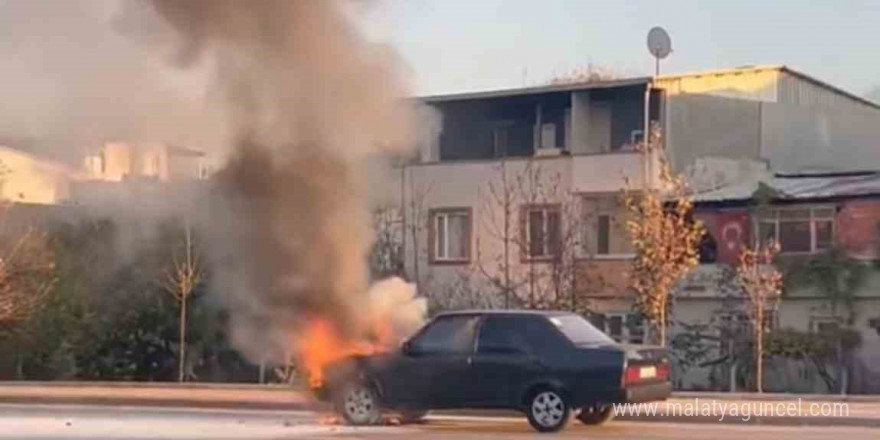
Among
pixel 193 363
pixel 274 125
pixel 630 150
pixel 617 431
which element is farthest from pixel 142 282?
pixel 617 431

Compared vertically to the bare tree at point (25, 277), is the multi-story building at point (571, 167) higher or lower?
higher

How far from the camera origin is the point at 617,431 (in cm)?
2188

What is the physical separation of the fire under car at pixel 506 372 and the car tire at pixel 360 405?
14mm

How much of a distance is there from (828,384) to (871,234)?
4.13 metres

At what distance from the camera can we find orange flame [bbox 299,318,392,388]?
24.4 metres

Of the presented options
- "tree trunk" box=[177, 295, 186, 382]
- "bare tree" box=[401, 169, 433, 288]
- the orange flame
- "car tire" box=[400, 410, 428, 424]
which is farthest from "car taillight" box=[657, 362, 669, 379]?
"bare tree" box=[401, 169, 433, 288]

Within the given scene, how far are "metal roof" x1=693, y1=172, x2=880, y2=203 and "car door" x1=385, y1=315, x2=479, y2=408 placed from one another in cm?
2085

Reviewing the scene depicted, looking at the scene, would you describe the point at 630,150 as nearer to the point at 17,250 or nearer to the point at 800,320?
the point at 800,320

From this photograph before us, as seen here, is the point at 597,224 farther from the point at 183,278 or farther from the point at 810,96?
the point at 183,278

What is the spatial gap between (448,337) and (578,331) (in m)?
1.81

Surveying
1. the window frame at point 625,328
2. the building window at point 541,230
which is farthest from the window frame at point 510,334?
the building window at point 541,230

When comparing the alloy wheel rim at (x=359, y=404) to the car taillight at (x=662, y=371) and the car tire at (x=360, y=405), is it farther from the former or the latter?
the car taillight at (x=662, y=371)

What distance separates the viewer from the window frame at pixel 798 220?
42.1 metres

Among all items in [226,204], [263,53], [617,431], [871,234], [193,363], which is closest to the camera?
[617,431]
